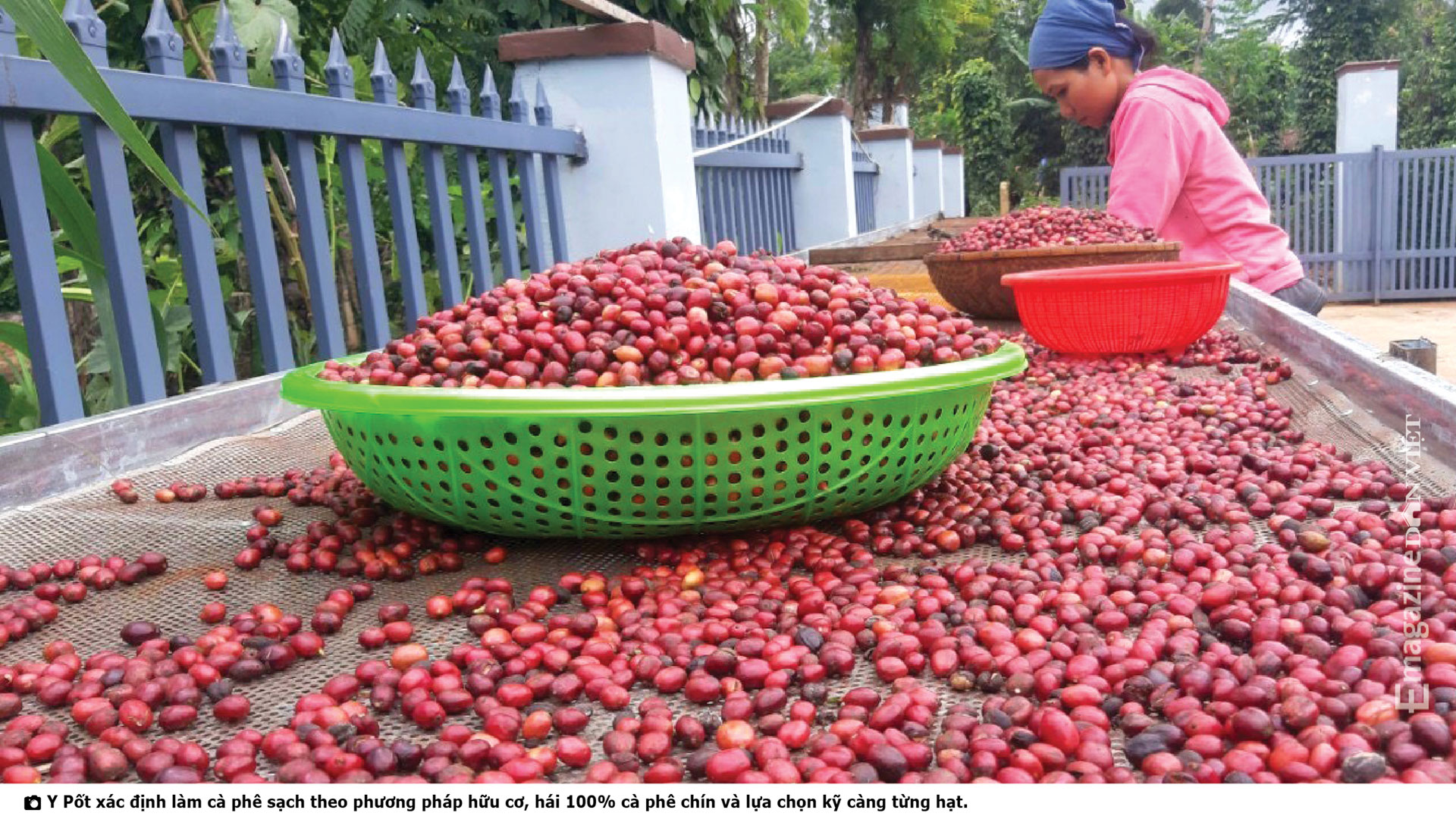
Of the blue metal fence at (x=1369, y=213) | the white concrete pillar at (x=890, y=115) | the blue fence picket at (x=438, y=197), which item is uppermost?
the white concrete pillar at (x=890, y=115)

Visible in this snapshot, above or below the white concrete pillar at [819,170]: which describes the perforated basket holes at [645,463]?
below

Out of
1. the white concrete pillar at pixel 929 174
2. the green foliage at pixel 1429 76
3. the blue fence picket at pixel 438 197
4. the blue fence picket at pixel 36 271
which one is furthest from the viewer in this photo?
the green foliage at pixel 1429 76

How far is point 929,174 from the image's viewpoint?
48.0ft

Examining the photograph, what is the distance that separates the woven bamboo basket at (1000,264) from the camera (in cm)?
348

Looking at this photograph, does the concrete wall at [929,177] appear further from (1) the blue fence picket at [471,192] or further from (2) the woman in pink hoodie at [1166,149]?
(1) the blue fence picket at [471,192]

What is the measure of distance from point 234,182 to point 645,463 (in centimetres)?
219

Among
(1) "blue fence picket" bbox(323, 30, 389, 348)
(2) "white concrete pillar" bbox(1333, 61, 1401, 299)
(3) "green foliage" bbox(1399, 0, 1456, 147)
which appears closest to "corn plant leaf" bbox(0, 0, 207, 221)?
(1) "blue fence picket" bbox(323, 30, 389, 348)

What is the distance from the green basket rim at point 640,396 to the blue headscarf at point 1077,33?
287cm

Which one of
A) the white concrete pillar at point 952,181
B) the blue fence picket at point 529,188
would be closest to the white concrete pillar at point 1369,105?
the white concrete pillar at point 952,181

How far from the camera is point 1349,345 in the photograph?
237cm

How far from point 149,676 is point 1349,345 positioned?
2.42m

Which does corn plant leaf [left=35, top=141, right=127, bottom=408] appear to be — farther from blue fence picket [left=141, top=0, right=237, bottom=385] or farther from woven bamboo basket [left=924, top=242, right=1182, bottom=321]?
woven bamboo basket [left=924, top=242, right=1182, bottom=321]

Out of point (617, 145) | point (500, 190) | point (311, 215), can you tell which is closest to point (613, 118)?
point (617, 145)

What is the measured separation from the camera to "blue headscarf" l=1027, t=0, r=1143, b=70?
3.92 m
